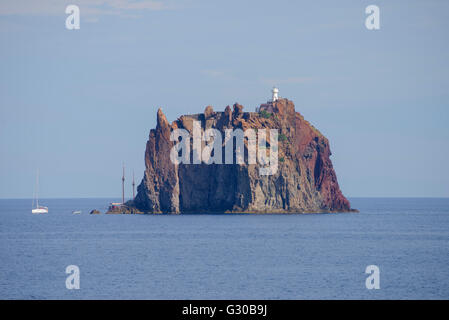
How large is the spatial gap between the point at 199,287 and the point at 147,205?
357 feet

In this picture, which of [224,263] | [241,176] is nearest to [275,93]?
[241,176]

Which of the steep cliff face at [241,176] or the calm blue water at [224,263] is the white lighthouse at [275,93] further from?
the calm blue water at [224,263]

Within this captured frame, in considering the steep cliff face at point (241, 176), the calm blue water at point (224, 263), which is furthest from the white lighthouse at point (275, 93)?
the calm blue water at point (224, 263)

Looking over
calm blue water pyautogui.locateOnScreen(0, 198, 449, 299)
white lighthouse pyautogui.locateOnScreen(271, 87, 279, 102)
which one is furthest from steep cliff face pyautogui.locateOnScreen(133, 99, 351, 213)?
calm blue water pyautogui.locateOnScreen(0, 198, 449, 299)

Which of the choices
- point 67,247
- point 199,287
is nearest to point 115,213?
point 67,247

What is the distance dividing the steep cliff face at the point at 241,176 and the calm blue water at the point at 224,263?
44.9 metres

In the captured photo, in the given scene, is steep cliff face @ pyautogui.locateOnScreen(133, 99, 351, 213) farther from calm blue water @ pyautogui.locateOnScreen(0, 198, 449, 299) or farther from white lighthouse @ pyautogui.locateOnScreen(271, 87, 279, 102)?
calm blue water @ pyautogui.locateOnScreen(0, 198, 449, 299)

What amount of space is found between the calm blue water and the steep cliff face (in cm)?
4493

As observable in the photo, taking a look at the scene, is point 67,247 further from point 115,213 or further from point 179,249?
point 115,213

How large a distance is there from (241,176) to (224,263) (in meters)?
86.0

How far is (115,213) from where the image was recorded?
163 metres

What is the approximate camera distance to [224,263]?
6253 cm

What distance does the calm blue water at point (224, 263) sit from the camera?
156 ft

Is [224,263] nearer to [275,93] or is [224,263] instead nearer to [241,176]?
[241,176]
